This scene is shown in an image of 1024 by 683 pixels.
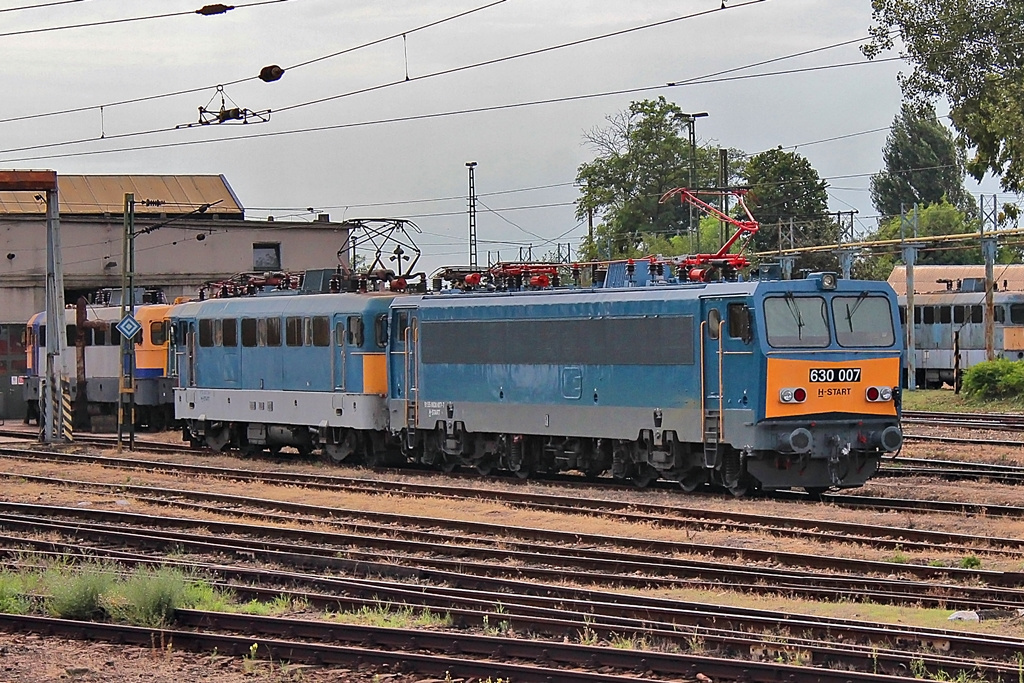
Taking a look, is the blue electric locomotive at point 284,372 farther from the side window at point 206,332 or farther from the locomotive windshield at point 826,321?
the locomotive windshield at point 826,321

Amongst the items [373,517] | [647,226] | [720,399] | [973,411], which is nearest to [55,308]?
[373,517]

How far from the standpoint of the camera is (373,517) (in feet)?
64.8

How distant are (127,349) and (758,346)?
21.2m

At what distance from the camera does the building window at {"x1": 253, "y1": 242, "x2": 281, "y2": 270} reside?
57500mm

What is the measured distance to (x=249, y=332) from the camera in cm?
3016

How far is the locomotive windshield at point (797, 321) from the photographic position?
20109 mm

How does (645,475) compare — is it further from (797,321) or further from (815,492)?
(797,321)

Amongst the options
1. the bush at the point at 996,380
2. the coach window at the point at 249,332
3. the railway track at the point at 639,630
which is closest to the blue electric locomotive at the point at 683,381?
the coach window at the point at 249,332

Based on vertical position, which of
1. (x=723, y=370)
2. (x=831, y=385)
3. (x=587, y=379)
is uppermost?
(x=723, y=370)

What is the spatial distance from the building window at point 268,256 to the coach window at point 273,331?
28312mm

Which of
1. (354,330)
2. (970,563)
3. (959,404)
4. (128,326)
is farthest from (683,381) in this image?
(959,404)

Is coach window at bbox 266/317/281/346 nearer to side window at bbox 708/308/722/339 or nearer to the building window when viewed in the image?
side window at bbox 708/308/722/339

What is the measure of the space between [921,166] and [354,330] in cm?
10144

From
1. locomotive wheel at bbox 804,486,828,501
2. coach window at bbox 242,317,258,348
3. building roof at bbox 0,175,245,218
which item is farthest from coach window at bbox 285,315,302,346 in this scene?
building roof at bbox 0,175,245,218
